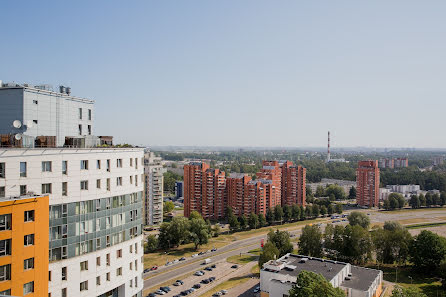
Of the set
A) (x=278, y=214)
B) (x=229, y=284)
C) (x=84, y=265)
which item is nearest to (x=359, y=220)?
(x=278, y=214)

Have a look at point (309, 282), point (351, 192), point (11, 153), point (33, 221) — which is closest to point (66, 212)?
point (33, 221)

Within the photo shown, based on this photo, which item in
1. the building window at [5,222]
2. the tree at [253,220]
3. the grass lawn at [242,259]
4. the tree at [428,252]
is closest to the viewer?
the building window at [5,222]

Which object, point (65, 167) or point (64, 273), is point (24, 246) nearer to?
point (64, 273)

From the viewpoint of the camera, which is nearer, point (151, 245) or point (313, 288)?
point (313, 288)

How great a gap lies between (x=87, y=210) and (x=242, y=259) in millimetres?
42412

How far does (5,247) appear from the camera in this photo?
15.6m

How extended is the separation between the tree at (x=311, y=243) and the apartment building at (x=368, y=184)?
62.2 m

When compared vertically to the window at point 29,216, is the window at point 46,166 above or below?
above

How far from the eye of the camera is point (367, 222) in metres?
76.2

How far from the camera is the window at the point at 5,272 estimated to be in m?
15.5

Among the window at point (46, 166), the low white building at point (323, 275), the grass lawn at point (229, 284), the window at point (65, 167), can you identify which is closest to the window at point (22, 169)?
the window at point (46, 166)

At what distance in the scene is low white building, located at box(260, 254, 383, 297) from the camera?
36562 mm

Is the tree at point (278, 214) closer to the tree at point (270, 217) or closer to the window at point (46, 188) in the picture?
Answer: the tree at point (270, 217)

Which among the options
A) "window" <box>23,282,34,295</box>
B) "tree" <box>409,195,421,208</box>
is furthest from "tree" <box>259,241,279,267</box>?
"tree" <box>409,195,421,208</box>
